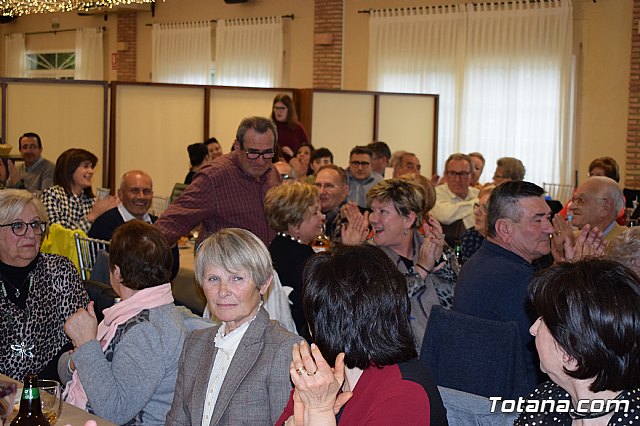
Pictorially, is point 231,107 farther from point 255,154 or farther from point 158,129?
point 255,154

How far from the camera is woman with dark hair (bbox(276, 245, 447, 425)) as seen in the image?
220 cm

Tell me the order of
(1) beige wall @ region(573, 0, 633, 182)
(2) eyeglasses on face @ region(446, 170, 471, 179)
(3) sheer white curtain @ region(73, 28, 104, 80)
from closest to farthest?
(2) eyeglasses on face @ region(446, 170, 471, 179) < (1) beige wall @ region(573, 0, 633, 182) < (3) sheer white curtain @ region(73, 28, 104, 80)

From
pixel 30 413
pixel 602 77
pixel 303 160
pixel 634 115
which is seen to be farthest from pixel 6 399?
pixel 602 77

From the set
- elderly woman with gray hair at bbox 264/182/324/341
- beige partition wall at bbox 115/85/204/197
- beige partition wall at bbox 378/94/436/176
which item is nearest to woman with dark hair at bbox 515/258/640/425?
elderly woman with gray hair at bbox 264/182/324/341

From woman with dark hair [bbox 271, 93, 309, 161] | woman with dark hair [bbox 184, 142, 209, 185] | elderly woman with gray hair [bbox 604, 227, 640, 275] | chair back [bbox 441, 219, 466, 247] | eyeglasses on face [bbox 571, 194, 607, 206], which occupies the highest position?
woman with dark hair [bbox 271, 93, 309, 161]

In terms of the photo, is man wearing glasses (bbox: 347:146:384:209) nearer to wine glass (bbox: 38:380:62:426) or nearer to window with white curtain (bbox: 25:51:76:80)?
wine glass (bbox: 38:380:62:426)

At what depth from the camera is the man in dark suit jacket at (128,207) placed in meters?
6.25

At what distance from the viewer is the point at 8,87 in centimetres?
991

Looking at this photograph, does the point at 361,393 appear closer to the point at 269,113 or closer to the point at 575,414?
the point at 575,414

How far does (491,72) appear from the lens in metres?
Answer: 12.8

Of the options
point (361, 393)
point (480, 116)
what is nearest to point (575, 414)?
point (361, 393)

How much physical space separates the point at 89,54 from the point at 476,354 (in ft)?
56.5

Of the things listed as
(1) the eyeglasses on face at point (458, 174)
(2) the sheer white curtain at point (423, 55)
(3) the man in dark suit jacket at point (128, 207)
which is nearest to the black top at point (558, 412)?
(3) the man in dark suit jacket at point (128, 207)

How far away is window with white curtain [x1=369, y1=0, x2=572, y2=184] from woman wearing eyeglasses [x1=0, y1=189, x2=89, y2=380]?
9.12m
